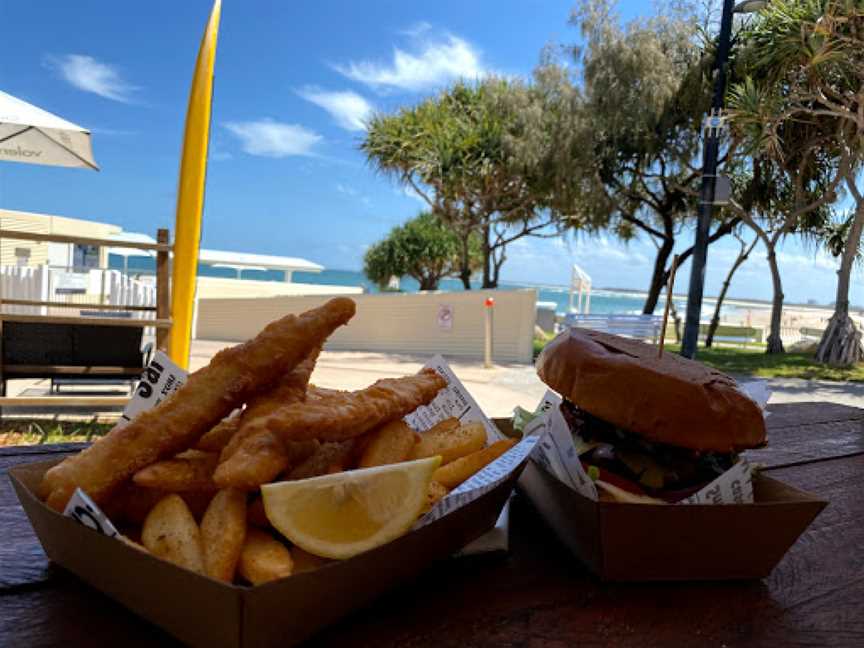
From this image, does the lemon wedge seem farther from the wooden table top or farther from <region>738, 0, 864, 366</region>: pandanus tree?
<region>738, 0, 864, 366</region>: pandanus tree

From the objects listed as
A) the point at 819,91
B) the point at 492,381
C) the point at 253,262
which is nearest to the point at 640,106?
the point at 819,91

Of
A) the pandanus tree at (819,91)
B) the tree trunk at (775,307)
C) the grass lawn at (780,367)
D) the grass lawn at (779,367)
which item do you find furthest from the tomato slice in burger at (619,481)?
the tree trunk at (775,307)

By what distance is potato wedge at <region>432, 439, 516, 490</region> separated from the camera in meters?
0.93

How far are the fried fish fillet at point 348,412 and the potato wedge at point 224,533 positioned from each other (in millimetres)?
93

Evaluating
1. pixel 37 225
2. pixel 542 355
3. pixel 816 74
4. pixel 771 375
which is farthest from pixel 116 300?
pixel 37 225

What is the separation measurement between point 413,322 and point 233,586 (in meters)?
13.9

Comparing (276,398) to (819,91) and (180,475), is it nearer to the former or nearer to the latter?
(180,475)

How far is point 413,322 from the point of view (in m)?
14.5

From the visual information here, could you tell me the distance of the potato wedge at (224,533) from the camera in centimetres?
68

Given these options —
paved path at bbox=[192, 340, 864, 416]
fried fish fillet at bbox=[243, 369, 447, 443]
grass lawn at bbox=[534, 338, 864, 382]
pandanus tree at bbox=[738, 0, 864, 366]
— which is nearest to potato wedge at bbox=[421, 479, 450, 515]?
fried fish fillet at bbox=[243, 369, 447, 443]

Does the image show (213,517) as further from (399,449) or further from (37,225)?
(37,225)

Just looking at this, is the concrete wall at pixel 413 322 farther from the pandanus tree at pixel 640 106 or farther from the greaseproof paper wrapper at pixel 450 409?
the greaseproof paper wrapper at pixel 450 409

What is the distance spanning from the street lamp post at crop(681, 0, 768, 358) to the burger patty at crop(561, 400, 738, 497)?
8.94 m

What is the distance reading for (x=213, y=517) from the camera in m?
0.74
